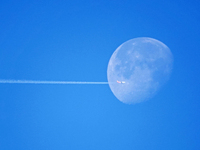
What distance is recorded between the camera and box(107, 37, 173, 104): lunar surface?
4.91m

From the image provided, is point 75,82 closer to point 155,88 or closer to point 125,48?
point 125,48

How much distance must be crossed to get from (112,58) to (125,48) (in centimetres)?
44

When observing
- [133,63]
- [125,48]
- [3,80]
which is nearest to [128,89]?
[133,63]

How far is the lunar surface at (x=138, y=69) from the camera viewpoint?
16.1 feet

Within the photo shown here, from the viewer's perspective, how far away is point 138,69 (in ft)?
16.1

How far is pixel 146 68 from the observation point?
16.0 ft

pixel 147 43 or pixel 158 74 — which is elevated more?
pixel 147 43

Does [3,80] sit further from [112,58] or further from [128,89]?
[128,89]

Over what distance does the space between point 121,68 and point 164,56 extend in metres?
1.17

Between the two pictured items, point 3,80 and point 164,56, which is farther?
point 164,56

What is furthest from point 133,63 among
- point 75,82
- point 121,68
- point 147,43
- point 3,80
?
point 3,80

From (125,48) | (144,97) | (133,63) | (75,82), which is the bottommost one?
(144,97)

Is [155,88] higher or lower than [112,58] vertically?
lower

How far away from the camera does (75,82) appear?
485 centimetres
